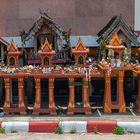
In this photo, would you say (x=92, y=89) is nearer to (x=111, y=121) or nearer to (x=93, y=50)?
(x=93, y=50)

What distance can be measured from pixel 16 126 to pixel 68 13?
136 inches

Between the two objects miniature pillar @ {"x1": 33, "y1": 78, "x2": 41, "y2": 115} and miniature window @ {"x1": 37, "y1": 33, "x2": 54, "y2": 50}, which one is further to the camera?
miniature window @ {"x1": 37, "y1": 33, "x2": 54, "y2": 50}

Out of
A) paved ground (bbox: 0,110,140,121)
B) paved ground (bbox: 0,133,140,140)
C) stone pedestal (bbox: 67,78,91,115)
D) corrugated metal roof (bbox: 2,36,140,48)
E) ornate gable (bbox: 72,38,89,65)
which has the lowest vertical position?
paved ground (bbox: 0,133,140,140)

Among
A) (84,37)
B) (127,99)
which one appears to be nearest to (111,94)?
(127,99)

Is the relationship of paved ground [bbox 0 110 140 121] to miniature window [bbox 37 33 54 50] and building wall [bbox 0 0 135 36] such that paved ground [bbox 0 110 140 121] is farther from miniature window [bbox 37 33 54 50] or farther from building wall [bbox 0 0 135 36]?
building wall [bbox 0 0 135 36]

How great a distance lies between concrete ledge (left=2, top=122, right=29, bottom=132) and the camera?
287 inches

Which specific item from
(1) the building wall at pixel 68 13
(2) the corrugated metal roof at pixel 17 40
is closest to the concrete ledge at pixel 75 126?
(2) the corrugated metal roof at pixel 17 40

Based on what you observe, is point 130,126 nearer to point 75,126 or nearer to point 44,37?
point 75,126

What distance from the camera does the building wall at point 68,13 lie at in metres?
9.84

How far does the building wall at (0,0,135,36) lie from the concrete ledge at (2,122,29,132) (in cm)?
303

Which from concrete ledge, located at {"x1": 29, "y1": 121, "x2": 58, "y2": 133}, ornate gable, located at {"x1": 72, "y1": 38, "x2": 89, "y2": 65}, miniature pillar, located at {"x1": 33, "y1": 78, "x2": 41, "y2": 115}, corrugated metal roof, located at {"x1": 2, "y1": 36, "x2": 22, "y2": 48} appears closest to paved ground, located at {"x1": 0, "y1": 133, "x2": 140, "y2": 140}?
concrete ledge, located at {"x1": 29, "y1": 121, "x2": 58, "y2": 133}

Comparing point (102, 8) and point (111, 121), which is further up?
point (102, 8)

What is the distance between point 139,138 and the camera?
6.98 meters

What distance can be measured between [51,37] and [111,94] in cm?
160
